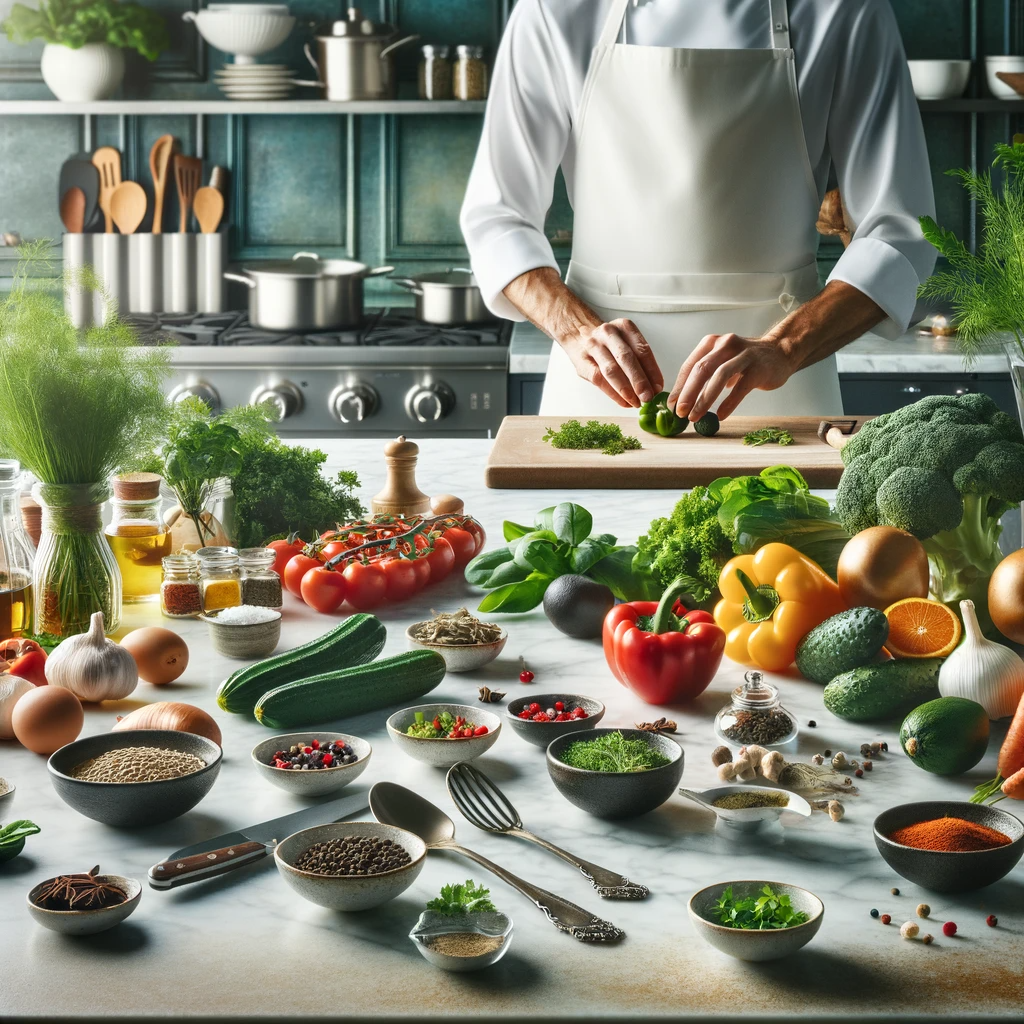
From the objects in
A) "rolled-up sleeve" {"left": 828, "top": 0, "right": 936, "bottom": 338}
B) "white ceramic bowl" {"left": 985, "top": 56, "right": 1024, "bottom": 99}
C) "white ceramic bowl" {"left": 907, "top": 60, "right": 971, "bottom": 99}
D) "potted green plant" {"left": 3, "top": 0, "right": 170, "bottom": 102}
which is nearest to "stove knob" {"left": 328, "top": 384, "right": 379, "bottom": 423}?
"potted green plant" {"left": 3, "top": 0, "right": 170, "bottom": 102}

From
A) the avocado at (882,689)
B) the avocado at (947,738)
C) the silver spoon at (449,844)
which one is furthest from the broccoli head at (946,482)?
the silver spoon at (449,844)

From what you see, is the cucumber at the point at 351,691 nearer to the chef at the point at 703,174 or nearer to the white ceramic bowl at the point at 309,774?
the white ceramic bowl at the point at 309,774

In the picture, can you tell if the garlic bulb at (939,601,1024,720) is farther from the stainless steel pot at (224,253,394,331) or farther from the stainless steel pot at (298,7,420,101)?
the stainless steel pot at (298,7,420,101)

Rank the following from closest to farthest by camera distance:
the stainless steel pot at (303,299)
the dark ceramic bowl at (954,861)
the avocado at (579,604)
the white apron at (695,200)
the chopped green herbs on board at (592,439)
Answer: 1. the dark ceramic bowl at (954,861)
2. the avocado at (579,604)
3. the chopped green herbs on board at (592,439)
4. the white apron at (695,200)
5. the stainless steel pot at (303,299)

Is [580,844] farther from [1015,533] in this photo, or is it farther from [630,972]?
[1015,533]

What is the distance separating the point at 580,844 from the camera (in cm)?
104

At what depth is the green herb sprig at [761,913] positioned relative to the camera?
0.86 meters

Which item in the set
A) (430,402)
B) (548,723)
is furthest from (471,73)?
(548,723)

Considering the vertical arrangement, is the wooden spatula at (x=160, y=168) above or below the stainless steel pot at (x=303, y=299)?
above

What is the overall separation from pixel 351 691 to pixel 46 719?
0.29 meters

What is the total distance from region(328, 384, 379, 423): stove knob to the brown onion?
8.19 feet

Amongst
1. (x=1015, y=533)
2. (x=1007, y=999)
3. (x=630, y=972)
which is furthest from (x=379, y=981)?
(x=1015, y=533)

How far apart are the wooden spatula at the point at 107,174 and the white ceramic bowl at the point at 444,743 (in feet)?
11.4

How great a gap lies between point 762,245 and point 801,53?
371mm
